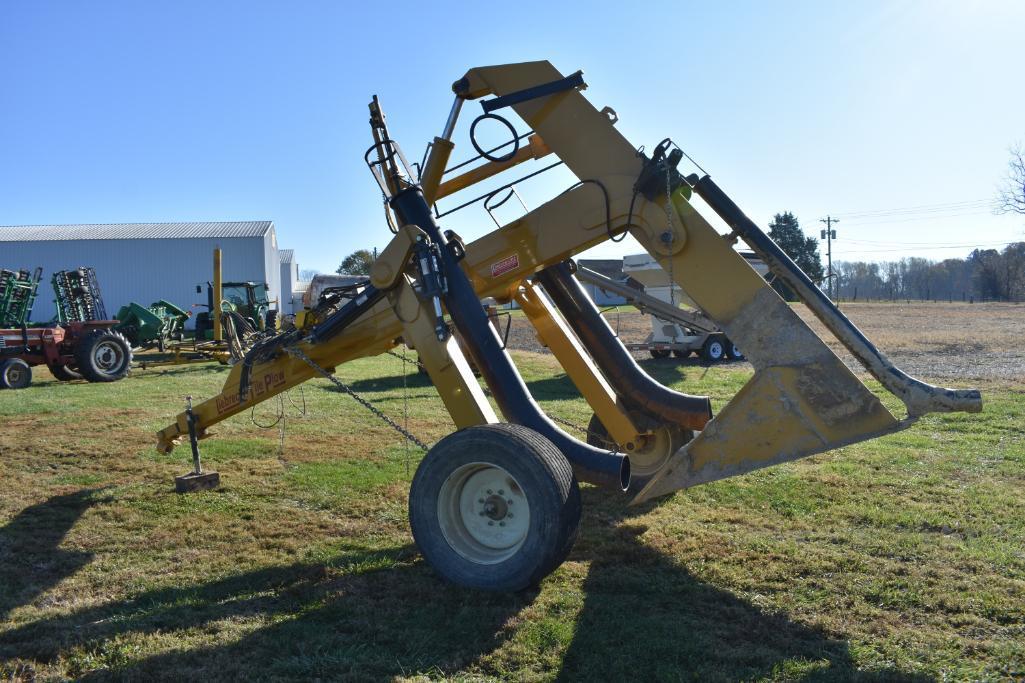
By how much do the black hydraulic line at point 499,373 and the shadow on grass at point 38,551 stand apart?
10.6ft

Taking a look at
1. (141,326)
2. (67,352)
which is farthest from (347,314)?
(141,326)

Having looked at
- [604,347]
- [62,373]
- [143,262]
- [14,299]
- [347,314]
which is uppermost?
[143,262]

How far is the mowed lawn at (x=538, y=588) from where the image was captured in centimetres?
400

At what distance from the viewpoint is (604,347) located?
7.35m

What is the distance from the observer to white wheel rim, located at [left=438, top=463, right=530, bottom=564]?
485cm

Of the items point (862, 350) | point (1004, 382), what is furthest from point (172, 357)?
point (862, 350)

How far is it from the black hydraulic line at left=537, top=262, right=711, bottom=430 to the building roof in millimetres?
38921

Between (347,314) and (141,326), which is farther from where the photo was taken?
(141,326)

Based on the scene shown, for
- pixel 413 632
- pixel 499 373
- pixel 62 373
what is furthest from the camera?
pixel 62 373

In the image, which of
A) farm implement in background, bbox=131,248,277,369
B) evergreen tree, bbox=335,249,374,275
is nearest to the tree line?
evergreen tree, bbox=335,249,374,275

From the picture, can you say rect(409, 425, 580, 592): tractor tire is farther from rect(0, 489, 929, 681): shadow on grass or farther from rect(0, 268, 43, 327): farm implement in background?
rect(0, 268, 43, 327): farm implement in background

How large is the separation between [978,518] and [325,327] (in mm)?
5290

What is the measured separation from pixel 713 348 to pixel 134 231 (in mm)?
37842

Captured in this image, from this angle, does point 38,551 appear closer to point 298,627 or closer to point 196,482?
point 196,482
